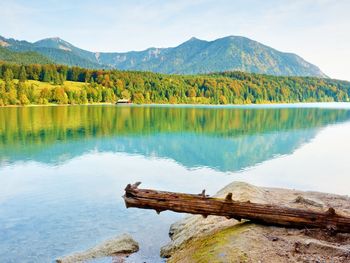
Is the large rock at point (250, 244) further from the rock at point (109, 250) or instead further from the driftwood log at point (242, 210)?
the rock at point (109, 250)

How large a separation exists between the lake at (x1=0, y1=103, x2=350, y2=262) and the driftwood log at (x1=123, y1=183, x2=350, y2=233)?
3.00m

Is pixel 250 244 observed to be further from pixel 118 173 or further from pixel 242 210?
pixel 118 173

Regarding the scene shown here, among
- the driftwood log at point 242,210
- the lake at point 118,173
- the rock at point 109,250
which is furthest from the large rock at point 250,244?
the lake at point 118,173

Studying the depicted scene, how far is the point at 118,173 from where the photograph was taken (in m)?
31.6

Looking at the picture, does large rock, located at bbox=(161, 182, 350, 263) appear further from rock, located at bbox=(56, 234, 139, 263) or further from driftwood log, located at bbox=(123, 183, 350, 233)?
rock, located at bbox=(56, 234, 139, 263)

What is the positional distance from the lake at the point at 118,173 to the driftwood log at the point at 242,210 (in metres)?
3.00

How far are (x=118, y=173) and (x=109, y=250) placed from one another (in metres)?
17.6

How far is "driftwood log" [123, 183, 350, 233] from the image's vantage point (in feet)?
37.1

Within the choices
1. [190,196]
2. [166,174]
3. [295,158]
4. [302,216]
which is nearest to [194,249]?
[190,196]

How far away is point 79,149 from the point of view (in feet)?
146

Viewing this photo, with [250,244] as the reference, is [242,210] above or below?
above

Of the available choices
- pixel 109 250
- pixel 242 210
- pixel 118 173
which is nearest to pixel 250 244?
pixel 242 210

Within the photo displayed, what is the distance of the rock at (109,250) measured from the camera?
13.6 metres

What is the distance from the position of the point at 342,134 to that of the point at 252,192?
56056 mm
